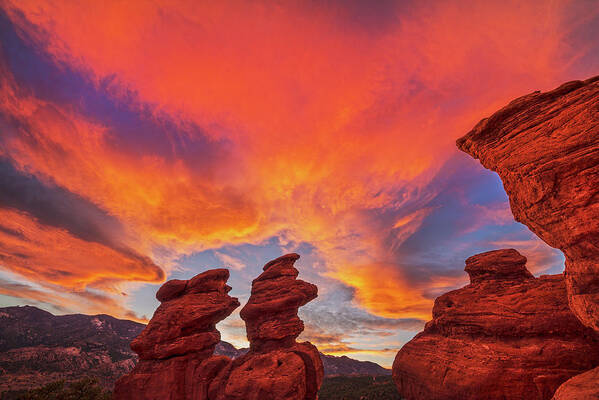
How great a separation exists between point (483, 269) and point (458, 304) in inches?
185

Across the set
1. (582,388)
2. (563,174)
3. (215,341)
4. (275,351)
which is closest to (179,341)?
(215,341)

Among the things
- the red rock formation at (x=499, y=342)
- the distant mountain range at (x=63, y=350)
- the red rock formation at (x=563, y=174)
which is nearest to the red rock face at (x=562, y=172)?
the red rock formation at (x=563, y=174)

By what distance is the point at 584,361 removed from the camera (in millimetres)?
17547

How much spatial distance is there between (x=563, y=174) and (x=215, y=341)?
43824mm

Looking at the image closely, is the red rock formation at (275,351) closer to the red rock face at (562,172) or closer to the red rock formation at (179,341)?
the red rock formation at (179,341)

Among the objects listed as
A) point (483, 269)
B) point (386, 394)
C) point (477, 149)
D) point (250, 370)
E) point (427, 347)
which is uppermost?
point (477, 149)

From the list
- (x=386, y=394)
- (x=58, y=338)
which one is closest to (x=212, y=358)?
(x=386, y=394)

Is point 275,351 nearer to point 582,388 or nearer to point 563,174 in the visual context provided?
point 582,388

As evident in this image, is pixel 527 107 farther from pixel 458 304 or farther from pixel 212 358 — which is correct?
pixel 212 358

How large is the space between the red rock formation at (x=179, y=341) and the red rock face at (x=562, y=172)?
3887 cm

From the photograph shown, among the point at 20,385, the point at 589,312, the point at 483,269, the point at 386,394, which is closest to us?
the point at 589,312

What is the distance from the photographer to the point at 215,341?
1487 inches

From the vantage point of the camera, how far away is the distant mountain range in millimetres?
78000

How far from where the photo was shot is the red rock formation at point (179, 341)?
31.3 meters
